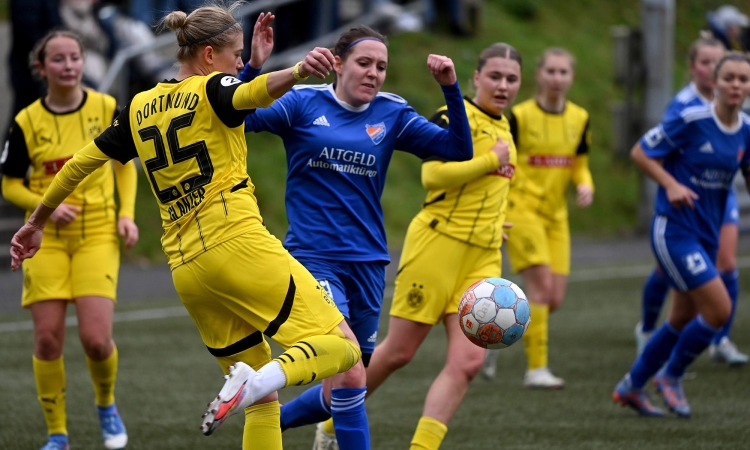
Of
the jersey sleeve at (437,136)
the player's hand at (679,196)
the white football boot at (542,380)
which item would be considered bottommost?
the white football boot at (542,380)

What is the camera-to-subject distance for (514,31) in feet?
72.6

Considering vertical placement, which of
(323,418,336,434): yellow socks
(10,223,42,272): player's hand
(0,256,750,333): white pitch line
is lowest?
(0,256,750,333): white pitch line

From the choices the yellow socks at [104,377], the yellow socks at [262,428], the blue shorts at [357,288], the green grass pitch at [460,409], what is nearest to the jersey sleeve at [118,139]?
the blue shorts at [357,288]

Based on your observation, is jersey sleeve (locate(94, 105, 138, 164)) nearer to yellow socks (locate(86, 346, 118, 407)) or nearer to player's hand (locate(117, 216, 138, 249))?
player's hand (locate(117, 216, 138, 249))

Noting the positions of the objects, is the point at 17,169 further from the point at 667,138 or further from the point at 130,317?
the point at 130,317

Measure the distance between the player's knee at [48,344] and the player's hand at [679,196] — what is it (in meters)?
3.58

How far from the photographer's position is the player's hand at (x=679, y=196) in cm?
676

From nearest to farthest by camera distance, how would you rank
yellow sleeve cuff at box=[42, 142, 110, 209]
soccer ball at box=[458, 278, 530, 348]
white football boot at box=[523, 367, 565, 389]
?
yellow sleeve cuff at box=[42, 142, 110, 209] < soccer ball at box=[458, 278, 530, 348] < white football boot at box=[523, 367, 565, 389]

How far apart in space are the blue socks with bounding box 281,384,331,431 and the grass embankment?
9.03 meters

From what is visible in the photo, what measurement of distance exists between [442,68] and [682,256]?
2429 mm

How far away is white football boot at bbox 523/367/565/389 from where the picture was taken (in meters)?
7.98

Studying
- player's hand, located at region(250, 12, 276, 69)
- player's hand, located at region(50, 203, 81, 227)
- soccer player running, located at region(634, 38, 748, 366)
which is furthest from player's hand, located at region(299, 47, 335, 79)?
soccer player running, located at region(634, 38, 748, 366)

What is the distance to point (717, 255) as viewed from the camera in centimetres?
839

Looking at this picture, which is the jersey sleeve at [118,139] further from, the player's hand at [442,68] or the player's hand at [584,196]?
the player's hand at [584,196]
